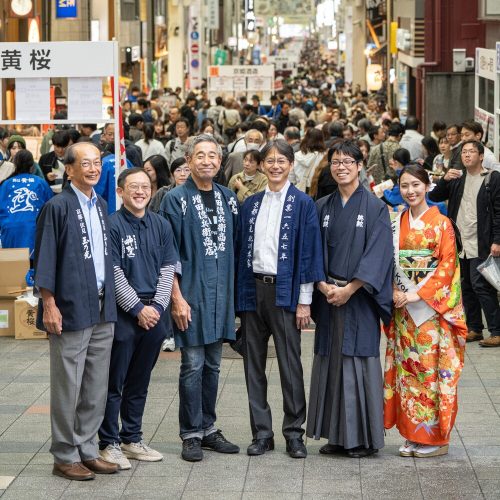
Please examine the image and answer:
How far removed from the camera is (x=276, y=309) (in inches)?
289

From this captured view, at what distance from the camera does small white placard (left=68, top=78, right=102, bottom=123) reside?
1256 centimetres

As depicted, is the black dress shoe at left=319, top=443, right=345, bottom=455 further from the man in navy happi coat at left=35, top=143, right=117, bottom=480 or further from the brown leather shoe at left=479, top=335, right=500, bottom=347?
the brown leather shoe at left=479, top=335, right=500, bottom=347

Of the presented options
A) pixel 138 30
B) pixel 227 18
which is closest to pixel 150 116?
pixel 138 30

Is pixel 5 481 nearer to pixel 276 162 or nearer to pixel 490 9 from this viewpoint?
pixel 276 162

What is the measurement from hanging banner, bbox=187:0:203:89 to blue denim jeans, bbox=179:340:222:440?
39455 mm

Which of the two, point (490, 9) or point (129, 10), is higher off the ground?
point (129, 10)

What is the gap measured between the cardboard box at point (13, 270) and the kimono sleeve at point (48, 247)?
493 cm

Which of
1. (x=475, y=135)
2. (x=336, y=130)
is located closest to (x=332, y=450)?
(x=475, y=135)

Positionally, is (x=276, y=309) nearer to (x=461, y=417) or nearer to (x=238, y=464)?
(x=238, y=464)

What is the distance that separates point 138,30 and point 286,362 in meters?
43.3

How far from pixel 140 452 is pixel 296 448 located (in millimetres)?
961

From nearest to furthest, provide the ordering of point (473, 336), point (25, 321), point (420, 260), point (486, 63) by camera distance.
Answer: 1. point (420, 260)
2. point (473, 336)
3. point (25, 321)
4. point (486, 63)

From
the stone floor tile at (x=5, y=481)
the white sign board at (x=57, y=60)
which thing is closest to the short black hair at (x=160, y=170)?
the white sign board at (x=57, y=60)

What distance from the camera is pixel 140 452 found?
24.1ft
